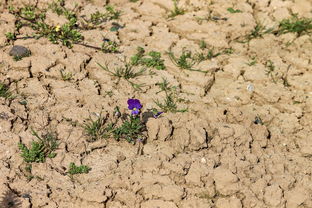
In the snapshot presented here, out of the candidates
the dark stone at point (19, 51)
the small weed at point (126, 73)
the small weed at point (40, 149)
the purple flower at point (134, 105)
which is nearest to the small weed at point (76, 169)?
the small weed at point (40, 149)

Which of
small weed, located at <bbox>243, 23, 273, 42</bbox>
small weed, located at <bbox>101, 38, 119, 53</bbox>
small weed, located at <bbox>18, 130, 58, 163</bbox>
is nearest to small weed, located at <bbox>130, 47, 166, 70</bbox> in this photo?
small weed, located at <bbox>101, 38, 119, 53</bbox>

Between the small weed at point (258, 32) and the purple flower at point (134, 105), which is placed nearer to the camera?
the purple flower at point (134, 105)

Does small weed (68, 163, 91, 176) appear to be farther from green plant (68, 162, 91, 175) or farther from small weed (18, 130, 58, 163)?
small weed (18, 130, 58, 163)

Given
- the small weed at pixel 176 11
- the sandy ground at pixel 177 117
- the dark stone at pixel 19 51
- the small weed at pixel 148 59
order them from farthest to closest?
the small weed at pixel 176 11, the small weed at pixel 148 59, the dark stone at pixel 19 51, the sandy ground at pixel 177 117

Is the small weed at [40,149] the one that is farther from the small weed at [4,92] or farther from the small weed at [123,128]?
the small weed at [4,92]

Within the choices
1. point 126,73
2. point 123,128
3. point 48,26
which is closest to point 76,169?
point 123,128

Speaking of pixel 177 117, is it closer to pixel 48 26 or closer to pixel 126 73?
pixel 126 73
